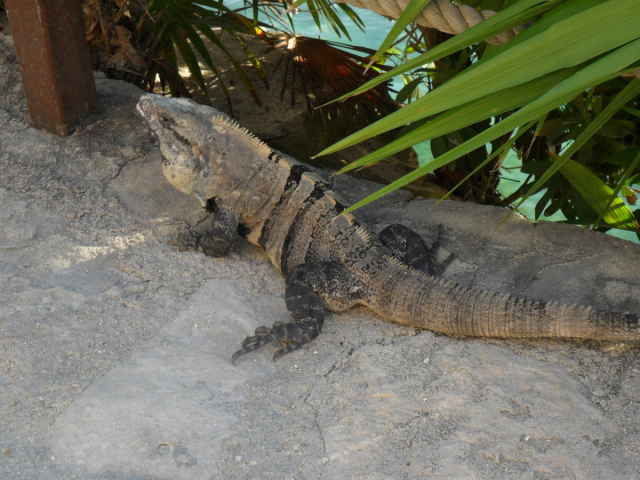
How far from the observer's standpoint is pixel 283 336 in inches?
104

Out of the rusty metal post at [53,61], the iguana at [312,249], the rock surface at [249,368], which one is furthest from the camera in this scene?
the rusty metal post at [53,61]

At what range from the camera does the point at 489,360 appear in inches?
97.4

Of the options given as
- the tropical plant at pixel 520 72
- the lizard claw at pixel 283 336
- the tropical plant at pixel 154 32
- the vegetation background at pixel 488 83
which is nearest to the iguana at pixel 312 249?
the lizard claw at pixel 283 336

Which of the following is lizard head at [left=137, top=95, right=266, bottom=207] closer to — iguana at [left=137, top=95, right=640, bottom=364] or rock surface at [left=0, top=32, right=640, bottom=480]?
iguana at [left=137, top=95, right=640, bottom=364]

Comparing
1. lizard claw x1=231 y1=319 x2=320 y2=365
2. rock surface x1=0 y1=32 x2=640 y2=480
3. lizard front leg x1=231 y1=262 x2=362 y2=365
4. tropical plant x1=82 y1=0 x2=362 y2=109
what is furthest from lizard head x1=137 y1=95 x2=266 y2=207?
lizard claw x1=231 y1=319 x2=320 y2=365

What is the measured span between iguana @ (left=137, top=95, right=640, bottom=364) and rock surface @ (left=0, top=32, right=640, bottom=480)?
→ 0.33 feet

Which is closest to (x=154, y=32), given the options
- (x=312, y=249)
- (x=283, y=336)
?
(x=312, y=249)

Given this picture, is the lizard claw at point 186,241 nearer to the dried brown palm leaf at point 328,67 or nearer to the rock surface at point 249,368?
the rock surface at point 249,368

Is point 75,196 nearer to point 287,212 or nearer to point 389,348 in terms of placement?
point 287,212

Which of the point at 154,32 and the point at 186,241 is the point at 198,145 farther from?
the point at 154,32

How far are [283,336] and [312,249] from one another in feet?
2.10

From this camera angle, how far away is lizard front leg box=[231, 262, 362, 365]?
2.72 metres

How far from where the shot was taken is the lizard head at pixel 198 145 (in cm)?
326

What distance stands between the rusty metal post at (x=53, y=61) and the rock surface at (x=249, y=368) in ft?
1.07
